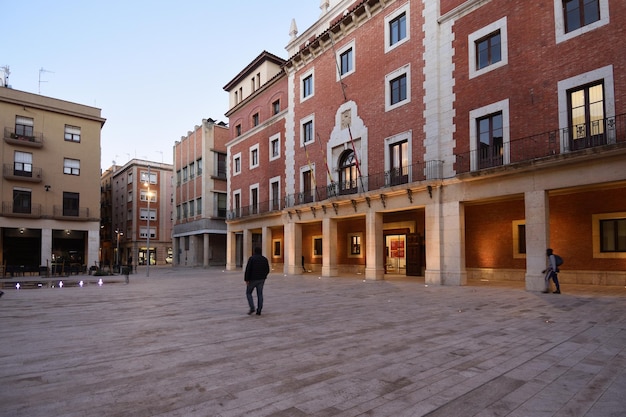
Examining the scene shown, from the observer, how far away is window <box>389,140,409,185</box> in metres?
20.3

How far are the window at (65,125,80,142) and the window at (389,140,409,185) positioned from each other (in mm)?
31418

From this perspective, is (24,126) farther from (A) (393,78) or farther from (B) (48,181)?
(A) (393,78)

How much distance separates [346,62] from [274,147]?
9.83 m

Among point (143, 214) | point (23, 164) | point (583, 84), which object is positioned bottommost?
point (143, 214)

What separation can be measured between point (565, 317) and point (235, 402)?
321 inches

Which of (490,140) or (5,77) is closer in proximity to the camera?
(490,140)

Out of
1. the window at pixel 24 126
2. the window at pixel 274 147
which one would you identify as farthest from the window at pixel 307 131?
the window at pixel 24 126

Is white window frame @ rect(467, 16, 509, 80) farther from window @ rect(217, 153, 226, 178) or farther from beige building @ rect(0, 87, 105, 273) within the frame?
window @ rect(217, 153, 226, 178)

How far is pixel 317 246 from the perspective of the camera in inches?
1248

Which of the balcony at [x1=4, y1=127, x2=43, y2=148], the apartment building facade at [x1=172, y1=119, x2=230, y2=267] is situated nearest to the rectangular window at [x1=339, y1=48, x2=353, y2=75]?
the apartment building facade at [x1=172, y1=119, x2=230, y2=267]

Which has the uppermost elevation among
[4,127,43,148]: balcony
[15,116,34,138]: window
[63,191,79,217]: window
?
[15,116,34,138]: window

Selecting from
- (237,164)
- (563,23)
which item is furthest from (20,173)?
(563,23)

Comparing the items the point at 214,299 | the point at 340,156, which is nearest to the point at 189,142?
the point at 340,156

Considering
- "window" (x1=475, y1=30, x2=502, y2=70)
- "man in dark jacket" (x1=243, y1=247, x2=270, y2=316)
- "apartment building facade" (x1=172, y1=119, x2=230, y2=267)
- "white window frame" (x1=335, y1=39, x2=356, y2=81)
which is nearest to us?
"man in dark jacket" (x1=243, y1=247, x2=270, y2=316)
